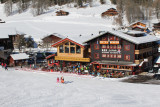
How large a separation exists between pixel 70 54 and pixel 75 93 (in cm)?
1695

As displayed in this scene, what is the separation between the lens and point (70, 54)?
1684 inches

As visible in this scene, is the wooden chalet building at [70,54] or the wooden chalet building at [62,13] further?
Answer: the wooden chalet building at [62,13]

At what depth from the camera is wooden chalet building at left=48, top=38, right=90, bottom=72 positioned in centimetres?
4166

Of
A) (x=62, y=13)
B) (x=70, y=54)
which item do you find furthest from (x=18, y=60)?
(x=62, y=13)

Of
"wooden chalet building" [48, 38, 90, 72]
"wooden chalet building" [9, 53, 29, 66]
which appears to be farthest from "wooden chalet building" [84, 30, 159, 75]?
"wooden chalet building" [9, 53, 29, 66]

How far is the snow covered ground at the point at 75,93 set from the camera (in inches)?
890

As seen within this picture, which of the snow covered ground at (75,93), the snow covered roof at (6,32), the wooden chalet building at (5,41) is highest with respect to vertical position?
the snow covered roof at (6,32)

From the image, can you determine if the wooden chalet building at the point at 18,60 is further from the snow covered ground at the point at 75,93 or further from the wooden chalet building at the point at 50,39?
the wooden chalet building at the point at 50,39

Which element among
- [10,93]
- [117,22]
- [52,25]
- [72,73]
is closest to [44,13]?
[52,25]

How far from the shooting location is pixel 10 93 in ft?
87.9

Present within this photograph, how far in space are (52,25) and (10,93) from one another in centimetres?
7979

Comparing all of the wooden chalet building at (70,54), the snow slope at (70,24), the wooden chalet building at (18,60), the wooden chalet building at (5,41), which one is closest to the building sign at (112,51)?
the wooden chalet building at (70,54)

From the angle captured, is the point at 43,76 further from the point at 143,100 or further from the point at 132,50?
the point at 143,100

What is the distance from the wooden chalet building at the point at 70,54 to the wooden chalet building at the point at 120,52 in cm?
142
